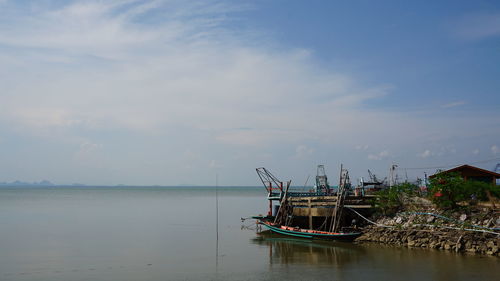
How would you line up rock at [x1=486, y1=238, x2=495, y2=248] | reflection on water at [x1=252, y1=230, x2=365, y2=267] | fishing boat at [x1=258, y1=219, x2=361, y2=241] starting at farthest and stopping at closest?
fishing boat at [x1=258, y1=219, x2=361, y2=241] < reflection on water at [x1=252, y1=230, x2=365, y2=267] < rock at [x1=486, y1=238, x2=495, y2=248]

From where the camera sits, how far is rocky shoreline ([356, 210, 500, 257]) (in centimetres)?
2825

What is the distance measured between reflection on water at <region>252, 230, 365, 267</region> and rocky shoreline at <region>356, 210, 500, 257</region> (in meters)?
2.74

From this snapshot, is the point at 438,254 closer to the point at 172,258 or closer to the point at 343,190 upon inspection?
the point at 343,190

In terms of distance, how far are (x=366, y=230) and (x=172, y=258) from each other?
1593cm

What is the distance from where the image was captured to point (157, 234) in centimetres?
4375

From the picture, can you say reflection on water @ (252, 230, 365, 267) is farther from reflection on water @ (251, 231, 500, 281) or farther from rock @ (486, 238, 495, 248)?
rock @ (486, 238, 495, 248)

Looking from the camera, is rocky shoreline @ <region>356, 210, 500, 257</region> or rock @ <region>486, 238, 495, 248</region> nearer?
rock @ <region>486, 238, 495, 248</region>

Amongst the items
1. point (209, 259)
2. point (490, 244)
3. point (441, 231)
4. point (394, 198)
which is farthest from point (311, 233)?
point (490, 244)

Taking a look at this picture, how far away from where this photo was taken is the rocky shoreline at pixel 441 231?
2825 centimetres

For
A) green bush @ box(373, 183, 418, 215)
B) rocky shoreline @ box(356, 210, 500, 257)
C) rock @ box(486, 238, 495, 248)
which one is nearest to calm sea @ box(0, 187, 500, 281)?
rocky shoreline @ box(356, 210, 500, 257)

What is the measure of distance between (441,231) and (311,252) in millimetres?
9547

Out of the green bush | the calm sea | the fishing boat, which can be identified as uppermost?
the green bush

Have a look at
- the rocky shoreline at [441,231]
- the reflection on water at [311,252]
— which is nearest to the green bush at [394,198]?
the rocky shoreline at [441,231]

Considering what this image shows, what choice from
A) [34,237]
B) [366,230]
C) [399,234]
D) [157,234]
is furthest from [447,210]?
[34,237]
